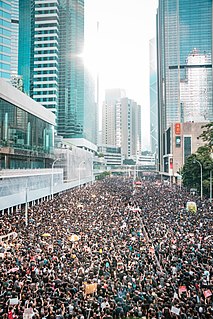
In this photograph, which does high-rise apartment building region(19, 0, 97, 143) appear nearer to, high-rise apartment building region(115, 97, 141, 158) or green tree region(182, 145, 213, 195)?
green tree region(182, 145, 213, 195)

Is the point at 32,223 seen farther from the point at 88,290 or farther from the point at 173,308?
the point at 173,308

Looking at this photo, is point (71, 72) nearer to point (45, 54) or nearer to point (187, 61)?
point (45, 54)

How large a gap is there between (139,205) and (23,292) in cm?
2074

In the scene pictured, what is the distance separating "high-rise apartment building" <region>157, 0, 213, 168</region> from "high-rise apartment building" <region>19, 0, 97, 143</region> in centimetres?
3305

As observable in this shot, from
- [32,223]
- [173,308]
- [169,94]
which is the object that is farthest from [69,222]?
[169,94]

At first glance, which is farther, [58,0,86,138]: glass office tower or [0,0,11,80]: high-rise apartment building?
[58,0,86,138]: glass office tower

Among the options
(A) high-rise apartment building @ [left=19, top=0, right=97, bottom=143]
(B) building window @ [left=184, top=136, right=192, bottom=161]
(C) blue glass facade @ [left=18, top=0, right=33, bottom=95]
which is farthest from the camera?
(B) building window @ [left=184, top=136, right=192, bottom=161]

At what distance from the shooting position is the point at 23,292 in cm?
954

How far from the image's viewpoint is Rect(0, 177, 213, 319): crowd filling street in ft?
28.0

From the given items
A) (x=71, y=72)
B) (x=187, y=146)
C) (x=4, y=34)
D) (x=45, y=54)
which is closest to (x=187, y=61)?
(x=187, y=146)

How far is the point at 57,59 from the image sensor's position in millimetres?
80688

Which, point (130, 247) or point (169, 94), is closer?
point (130, 247)

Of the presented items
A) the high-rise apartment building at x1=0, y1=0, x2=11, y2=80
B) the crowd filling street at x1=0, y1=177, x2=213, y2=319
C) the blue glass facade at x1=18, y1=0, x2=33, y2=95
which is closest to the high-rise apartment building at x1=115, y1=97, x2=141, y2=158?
the blue glass facade at x1=18, y1=0, x2=33, y2=95

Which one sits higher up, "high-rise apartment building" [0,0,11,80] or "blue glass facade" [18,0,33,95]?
"blue glass facade" [18,0,33,95]
